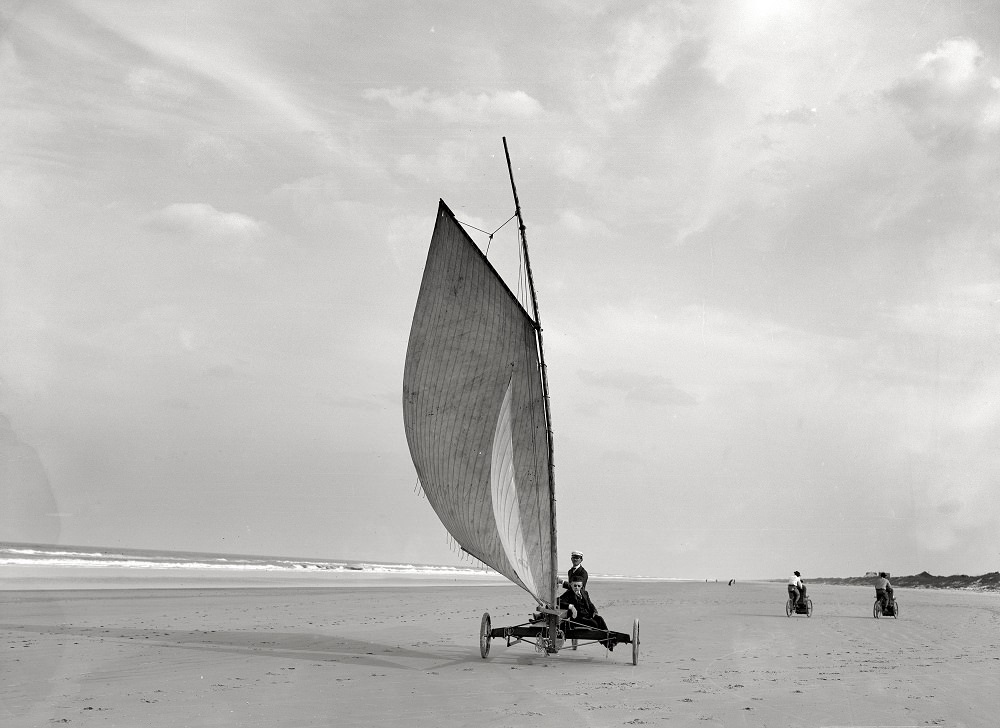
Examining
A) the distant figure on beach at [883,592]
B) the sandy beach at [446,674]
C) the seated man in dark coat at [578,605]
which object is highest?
the distant figure on beach at [883,592]

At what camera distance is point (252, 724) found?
7.96 metres

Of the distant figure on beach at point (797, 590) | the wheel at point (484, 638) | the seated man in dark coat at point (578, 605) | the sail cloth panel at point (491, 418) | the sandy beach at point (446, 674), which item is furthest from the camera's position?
the distant figure on beach at point (797, 590)

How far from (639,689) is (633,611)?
15.7 meters

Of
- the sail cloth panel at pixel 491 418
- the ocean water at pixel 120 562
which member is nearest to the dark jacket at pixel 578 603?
the sail cloth panel at pixel 491 418

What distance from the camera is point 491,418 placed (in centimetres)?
1334

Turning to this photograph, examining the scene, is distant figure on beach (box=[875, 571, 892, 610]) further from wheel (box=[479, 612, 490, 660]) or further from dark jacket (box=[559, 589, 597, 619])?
wheel (box=[479, 612, 490, 660])

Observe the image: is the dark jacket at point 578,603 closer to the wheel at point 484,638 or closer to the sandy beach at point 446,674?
the sandy beach at point 446,674

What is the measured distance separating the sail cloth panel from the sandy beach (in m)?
1.70

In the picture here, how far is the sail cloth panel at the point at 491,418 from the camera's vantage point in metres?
13.3

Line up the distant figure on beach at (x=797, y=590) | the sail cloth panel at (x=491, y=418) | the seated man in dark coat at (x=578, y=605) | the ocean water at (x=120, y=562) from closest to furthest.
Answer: the sail cloth panel at (x=491, y=418) → the seated man in dark coat at (x=578, y=605) → the distant figure on beach at (x=797, y=590) → the ocean water at (x=120, y=562)

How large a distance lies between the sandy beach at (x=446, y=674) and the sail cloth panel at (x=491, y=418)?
1.70 metres

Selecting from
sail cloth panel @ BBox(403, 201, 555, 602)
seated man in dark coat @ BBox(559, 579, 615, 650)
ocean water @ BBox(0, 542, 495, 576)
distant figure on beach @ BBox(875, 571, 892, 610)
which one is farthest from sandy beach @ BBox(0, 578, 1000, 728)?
ocean water @ BBox(0, 542, 495, 576)

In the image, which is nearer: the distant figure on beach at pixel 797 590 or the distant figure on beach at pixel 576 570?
the distant figure on beach at pixel 576 570

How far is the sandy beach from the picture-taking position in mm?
8562
